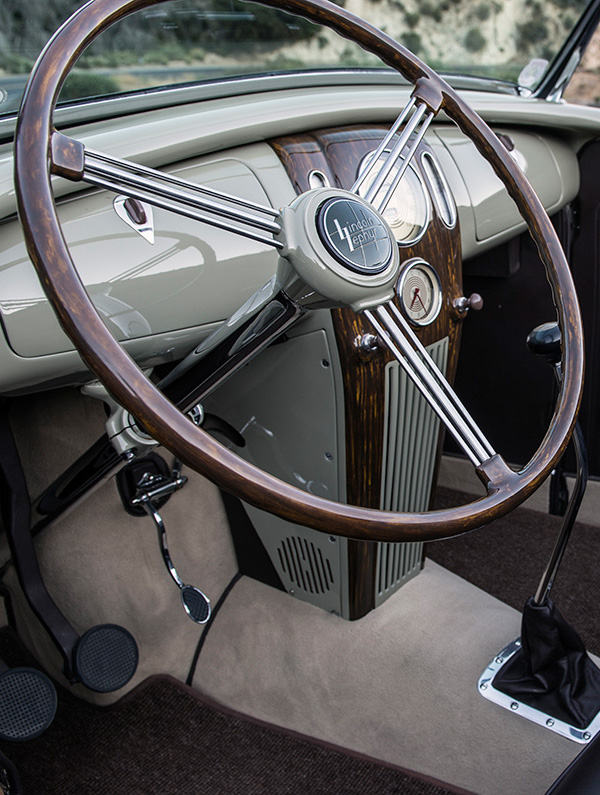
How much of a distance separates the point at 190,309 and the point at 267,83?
610 mm

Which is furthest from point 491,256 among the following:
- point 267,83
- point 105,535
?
point 105,535

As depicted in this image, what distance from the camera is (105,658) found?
1.32 m

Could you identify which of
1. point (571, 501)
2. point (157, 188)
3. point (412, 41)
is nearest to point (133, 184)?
point (157, 188)

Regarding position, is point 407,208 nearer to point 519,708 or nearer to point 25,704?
point 519,708

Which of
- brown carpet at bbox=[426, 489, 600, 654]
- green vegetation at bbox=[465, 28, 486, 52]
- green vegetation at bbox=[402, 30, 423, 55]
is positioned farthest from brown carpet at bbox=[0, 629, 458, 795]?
green vegetation at bbox=[465, 28, 486, 52]

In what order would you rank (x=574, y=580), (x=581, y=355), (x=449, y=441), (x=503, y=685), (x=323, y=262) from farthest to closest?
1. (x=449, y=441)
2. (x=574, y=580)
3. (x=503, y=685)
4. (x=581, y=355)
5. (x=323, y=262)

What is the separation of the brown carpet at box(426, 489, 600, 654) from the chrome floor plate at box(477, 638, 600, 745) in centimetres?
25

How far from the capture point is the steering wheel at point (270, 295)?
633 millimetres

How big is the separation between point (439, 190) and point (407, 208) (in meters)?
0.12

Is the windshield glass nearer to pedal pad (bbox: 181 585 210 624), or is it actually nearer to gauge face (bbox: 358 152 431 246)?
gauge face (bbox: 358 152 431 246)

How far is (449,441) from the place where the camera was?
1.99m

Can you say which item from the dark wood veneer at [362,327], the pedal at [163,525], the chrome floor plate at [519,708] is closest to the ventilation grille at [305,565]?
the dark wood veneer at [362,327]

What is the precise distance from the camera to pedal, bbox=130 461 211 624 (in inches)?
49.6

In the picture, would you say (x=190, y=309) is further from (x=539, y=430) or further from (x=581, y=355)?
(x=539, y=430)
